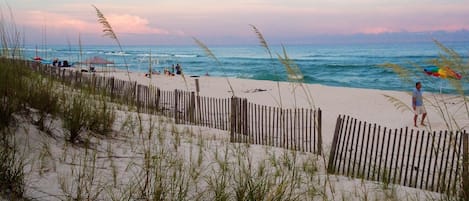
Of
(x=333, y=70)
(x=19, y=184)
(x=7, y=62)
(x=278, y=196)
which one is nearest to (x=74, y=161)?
(x=19, y=184)

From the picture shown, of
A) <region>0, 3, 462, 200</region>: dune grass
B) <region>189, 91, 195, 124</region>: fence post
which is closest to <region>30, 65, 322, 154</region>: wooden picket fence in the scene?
<region>189, 91, 195, 124</region>: fence post

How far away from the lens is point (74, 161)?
3838 mm

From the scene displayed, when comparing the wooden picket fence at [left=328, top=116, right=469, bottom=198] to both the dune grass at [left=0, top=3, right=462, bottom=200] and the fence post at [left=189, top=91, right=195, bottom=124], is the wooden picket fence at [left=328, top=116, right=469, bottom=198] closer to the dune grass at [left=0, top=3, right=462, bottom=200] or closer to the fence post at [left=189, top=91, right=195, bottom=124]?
the dune grass at [left=0, top=3, right=462, bottom=200]

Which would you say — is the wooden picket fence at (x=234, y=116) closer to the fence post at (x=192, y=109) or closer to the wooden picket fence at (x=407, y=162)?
the fence post at (x=192, y=109)

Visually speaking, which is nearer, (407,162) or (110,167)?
(110,167)

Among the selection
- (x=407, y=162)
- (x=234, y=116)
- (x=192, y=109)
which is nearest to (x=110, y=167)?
(x=407, y=162)

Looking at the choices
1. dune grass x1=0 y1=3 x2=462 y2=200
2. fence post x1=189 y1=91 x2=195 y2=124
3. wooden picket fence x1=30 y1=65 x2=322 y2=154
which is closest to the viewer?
dune grass x1=0 y1=3 x2=462 y2=200

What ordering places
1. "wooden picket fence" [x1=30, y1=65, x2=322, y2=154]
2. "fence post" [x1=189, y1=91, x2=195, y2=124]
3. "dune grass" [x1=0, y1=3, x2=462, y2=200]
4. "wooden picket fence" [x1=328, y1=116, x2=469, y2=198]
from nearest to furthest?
"dune grass" [x1=0, y1=3, x2=462, y2=200]
"wooden picket fence" [x1=328, y1=116, x2=469, y2=198]
"wooden picket fence" [x1=30, y1=65, x2=322, y2=154]
"fence post" [x1=189, y1=91, x2=195, y2=124]

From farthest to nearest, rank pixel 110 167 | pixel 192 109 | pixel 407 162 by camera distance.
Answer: pixel 192 109 < pixel 407 162 < pixel 110 167

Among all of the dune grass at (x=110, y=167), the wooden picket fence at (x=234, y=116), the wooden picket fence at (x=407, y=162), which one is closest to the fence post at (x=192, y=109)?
the wooden picket fence at (x=234, y=116)

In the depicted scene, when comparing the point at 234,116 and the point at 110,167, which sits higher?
the point at 110,167

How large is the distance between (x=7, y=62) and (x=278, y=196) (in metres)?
3.41

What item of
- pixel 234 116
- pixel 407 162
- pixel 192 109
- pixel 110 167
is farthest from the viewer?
pixel 192 109

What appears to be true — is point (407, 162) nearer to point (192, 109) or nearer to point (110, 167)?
point (110, 167)
